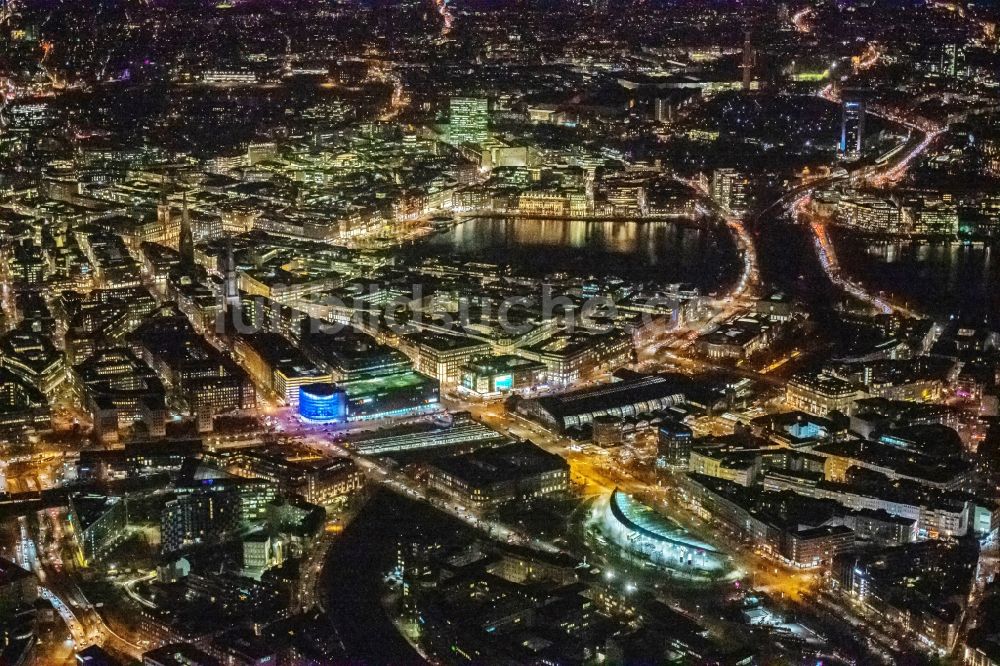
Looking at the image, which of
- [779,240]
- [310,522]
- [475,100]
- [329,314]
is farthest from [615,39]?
[310,522]

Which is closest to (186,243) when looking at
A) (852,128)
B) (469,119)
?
(469,119)

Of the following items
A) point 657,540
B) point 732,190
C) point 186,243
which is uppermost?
point 732,190

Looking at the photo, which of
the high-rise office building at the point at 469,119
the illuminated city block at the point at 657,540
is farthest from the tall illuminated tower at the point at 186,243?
the illuminated city block at the point at 657,540

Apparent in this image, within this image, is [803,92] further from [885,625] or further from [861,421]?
[885,625]

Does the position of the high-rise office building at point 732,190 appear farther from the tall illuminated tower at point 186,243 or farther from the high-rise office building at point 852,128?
the tall illuminated tower at point 186,243

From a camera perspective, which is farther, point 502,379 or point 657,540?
point 502,379

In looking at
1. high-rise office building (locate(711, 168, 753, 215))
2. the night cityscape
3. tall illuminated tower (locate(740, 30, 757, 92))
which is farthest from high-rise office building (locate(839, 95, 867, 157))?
tall illuminated tower (locate(740, 30, 757, 92))

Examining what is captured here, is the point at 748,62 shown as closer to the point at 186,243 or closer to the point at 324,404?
the point at 186,243
